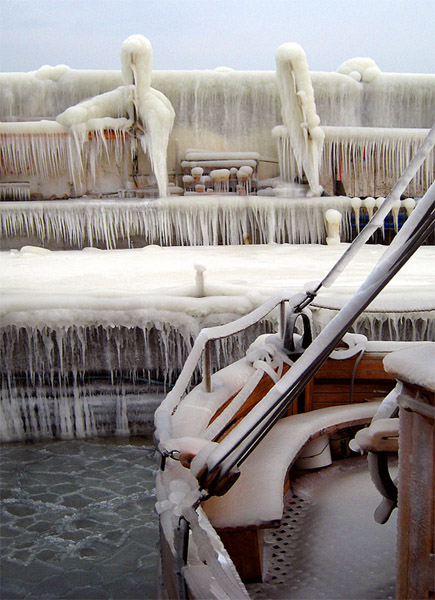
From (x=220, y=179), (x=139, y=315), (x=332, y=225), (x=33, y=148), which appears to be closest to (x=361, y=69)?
(x=332, y=225)

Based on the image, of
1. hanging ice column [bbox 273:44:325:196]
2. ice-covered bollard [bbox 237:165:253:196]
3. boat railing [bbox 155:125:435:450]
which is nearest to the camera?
boat railing [bbox 155:125:435:450]

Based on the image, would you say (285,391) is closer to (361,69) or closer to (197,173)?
(197,173)

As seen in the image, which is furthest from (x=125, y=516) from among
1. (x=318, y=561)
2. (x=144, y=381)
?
(x=318, y=561)

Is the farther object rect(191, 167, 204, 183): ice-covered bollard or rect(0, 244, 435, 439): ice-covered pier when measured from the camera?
rect(191, 167, 204, 183): ice-covered bollard

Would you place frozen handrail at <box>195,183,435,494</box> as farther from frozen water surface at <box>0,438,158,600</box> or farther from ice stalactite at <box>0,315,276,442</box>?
ice stalactite at <box>0,315,276,442</box>

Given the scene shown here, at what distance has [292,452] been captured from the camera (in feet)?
9.92

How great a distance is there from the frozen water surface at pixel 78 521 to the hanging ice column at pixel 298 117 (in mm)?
7823

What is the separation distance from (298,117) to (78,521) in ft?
31.9

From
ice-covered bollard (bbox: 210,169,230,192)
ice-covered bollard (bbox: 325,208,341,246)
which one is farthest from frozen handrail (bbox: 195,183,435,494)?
ice-covered bollard (bbox: 210,169,230,192)

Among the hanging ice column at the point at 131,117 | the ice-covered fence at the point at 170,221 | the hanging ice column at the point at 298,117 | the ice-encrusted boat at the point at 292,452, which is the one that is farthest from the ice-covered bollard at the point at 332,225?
the ice-encrusted boat at the point at 292,452

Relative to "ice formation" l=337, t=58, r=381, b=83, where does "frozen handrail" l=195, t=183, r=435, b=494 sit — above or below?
below

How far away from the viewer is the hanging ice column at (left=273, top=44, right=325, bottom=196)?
11742 millimetres

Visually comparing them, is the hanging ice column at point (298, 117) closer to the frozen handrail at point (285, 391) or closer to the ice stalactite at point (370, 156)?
the ice stalactite at point (370, 156)

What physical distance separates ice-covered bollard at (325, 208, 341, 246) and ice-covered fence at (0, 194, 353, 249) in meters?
0.20
